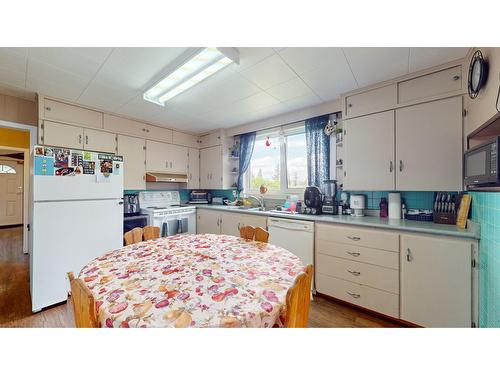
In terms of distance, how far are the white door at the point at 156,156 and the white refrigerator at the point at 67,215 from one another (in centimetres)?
95

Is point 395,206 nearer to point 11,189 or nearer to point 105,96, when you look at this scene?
point 105,96

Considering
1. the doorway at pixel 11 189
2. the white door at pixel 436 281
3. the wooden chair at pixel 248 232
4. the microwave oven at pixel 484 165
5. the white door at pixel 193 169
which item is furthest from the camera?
the doorway at pixel 11 189

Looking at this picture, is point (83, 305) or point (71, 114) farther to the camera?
point (71, 114)

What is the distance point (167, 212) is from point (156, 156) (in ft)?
3.46

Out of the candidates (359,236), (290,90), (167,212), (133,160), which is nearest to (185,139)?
(133,160)

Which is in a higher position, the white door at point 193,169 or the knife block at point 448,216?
the white door at point 193,169

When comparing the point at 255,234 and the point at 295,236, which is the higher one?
the point at 255,234

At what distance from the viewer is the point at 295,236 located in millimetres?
2311

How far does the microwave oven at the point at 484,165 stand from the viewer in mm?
936

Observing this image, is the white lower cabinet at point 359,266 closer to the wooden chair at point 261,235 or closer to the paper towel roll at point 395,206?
the paper towel roll at point 395,206

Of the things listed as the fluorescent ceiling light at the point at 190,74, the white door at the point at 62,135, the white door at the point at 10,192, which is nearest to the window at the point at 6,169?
the white door at the point at 10,192
